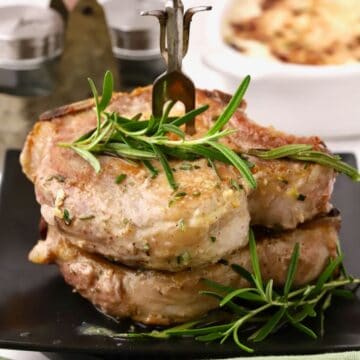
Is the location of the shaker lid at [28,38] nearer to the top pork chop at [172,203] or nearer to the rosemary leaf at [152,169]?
the top pork chop at [172,203]

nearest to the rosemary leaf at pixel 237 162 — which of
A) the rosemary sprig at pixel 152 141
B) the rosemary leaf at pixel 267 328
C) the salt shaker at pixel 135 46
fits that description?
the rosemary sprig at pixel 152 141

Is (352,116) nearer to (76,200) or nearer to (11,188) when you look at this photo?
(11,188)

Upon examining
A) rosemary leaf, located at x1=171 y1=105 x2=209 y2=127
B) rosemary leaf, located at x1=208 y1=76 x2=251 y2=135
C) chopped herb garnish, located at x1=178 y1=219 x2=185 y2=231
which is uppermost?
rosemary leaf, located at x1=208 y1=76 x2=251 y2=135

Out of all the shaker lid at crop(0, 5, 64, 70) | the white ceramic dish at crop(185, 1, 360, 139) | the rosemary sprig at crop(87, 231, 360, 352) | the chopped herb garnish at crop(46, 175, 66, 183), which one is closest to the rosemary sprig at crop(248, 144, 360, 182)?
the rosemary sprig at crop(87, 231, 360, 352)

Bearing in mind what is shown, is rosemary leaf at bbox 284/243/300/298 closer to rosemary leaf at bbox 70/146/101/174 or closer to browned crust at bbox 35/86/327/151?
browned crust at bbox 35/86/327/151

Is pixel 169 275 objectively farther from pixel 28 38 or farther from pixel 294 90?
pixel 28 38

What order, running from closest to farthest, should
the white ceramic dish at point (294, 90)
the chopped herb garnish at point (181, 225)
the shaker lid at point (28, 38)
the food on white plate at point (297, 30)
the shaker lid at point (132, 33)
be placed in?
the chopped herb garnish at point (181, 225), the white ceramic dish at point (294, 90), the food on white plate at point (297, 30), the shaker lid at point (28, 38), the shaker lid at point (132, 33)

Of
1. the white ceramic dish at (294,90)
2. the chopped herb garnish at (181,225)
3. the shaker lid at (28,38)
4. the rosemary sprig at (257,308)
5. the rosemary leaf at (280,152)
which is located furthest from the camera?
the shaker lid at (28,38)
